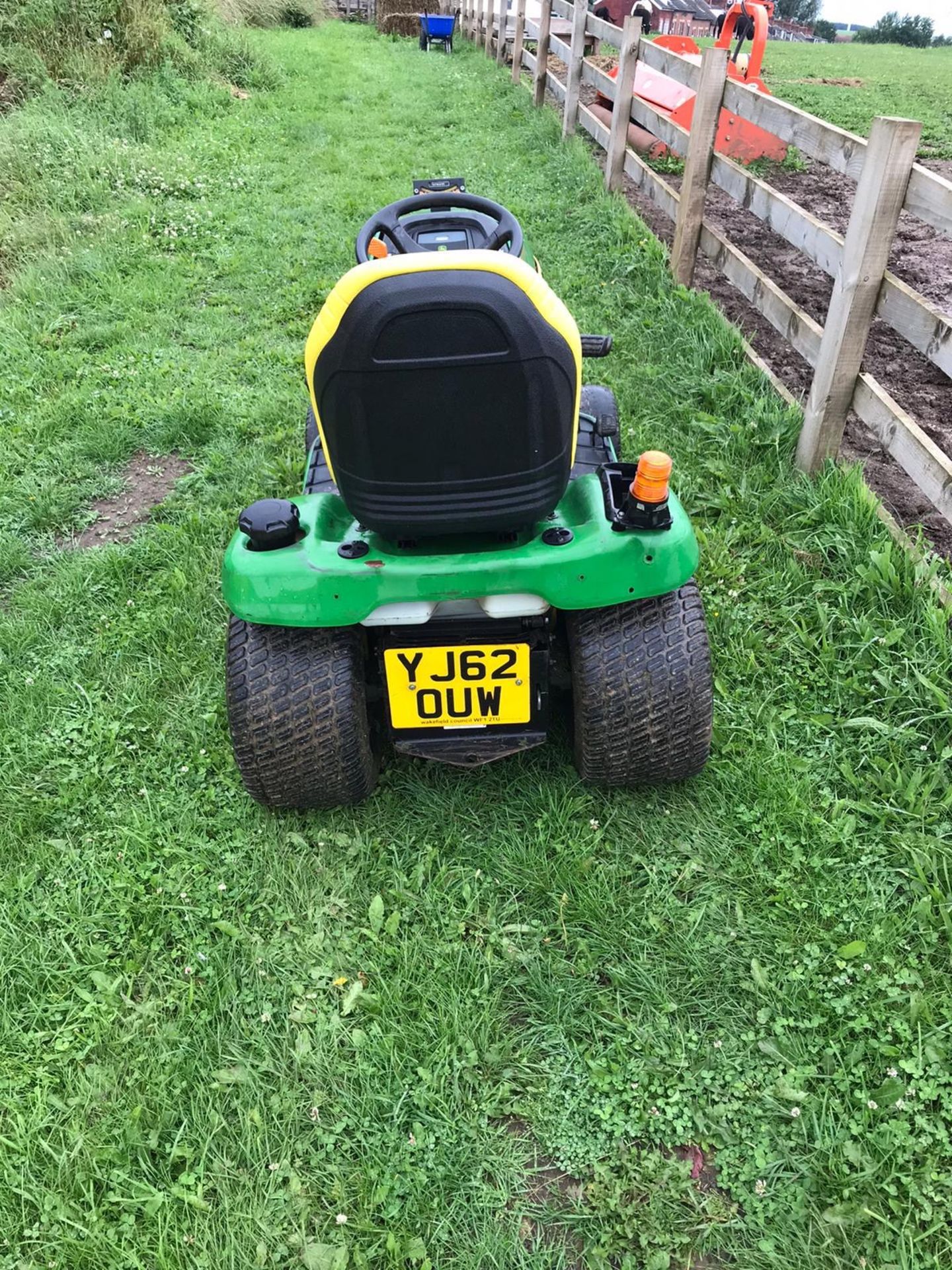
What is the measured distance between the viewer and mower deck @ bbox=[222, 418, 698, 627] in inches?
78.7

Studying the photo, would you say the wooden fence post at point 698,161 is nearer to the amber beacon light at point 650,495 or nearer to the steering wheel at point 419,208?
the steering wheel at point 419,208

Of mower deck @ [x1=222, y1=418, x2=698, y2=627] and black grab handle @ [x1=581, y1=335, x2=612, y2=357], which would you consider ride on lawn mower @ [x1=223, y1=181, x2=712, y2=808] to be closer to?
mower deck @ [x1=222, y1=418, x2=698, y2=627]

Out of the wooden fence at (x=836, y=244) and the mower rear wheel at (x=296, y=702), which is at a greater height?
the wooden fence at (x=836, y=244)

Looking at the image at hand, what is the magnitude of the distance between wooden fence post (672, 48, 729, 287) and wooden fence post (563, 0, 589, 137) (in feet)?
12.9

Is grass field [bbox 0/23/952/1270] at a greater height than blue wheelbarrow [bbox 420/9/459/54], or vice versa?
blue wheelbarrow [bbox 420/9/459/54]

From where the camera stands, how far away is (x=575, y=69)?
25.6 feet

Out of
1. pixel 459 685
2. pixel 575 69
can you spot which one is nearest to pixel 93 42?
pixel 575 69

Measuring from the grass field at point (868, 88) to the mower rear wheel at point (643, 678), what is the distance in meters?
6.70

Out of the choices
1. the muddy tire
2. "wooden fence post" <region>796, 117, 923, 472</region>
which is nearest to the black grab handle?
the muddy tire

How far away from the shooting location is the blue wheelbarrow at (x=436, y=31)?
16.6m

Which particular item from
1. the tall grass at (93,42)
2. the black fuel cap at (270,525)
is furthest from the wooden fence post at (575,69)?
the black fuel cap at (270,525)

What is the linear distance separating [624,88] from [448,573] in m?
5.77

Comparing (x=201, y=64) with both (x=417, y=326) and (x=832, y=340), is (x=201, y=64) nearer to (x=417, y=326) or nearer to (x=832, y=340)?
(x=832, y=340)

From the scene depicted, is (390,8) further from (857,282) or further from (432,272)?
(432,272)
